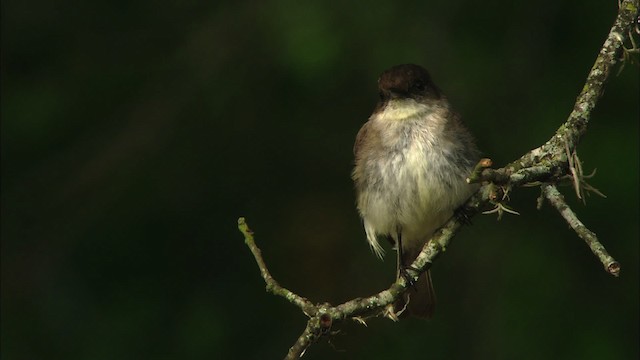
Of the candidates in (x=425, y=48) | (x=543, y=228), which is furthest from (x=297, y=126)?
(x=543, y=228)

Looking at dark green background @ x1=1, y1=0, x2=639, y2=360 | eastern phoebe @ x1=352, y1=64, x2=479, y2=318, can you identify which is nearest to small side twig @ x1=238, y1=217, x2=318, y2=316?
eastern phoebe @ x1=352, y1=64, x2=479, y2=318

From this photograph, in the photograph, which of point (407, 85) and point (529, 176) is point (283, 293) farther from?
point (407, 85)

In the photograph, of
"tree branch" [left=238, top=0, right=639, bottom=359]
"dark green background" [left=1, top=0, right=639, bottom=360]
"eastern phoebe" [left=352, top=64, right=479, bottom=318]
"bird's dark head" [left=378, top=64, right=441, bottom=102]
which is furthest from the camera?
"dark green background" [left=1, top=0, right=639, bottom=360]

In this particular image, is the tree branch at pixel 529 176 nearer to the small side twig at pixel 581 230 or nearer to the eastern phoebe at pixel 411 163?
the small side twig at pixel 581 230

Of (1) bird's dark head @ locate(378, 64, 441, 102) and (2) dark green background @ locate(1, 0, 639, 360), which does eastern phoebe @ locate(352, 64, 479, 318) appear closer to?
(1) bird's dark head @ locate(378, 64, 441, 102)

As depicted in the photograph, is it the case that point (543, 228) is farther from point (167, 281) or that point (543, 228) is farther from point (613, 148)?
point (167, 281)

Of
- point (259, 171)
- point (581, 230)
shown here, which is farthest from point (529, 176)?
point (259, 171)
